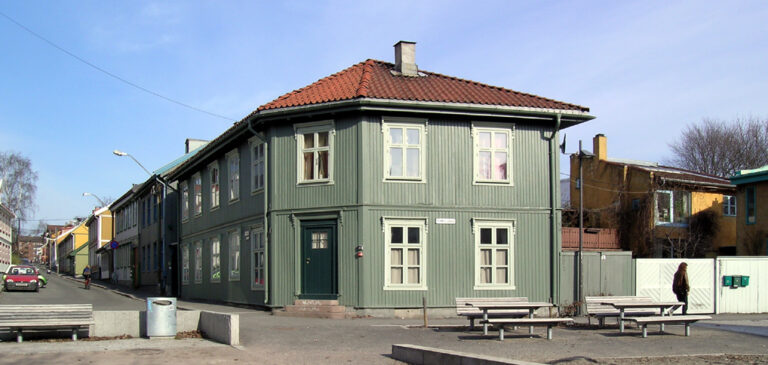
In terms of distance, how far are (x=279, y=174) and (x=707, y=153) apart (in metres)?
39.1

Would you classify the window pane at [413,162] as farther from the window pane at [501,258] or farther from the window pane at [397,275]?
the window pane at [501,258]

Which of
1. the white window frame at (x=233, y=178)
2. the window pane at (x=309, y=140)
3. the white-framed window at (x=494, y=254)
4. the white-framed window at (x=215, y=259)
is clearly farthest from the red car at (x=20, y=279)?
the white-framed window at (x=494, y=254)

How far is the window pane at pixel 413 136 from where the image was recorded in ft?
68.0

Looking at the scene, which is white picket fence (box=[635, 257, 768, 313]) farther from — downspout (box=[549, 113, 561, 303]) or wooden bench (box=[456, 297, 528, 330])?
wooden bench (box=[456, 297, 528, 330])

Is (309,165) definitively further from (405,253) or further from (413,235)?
(405,253)

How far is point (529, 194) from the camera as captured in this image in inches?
856

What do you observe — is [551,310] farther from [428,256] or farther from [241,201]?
[241,201]

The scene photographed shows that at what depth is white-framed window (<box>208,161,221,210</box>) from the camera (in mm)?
27781

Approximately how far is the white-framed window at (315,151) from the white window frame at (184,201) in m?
13.8

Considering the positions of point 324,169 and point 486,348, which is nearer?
point 486,348

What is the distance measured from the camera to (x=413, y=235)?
20.6m

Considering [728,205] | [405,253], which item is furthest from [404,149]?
[728,205]

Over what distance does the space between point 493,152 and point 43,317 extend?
12.7 metres

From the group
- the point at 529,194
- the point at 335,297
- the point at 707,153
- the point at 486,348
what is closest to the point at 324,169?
the point at 335,297
